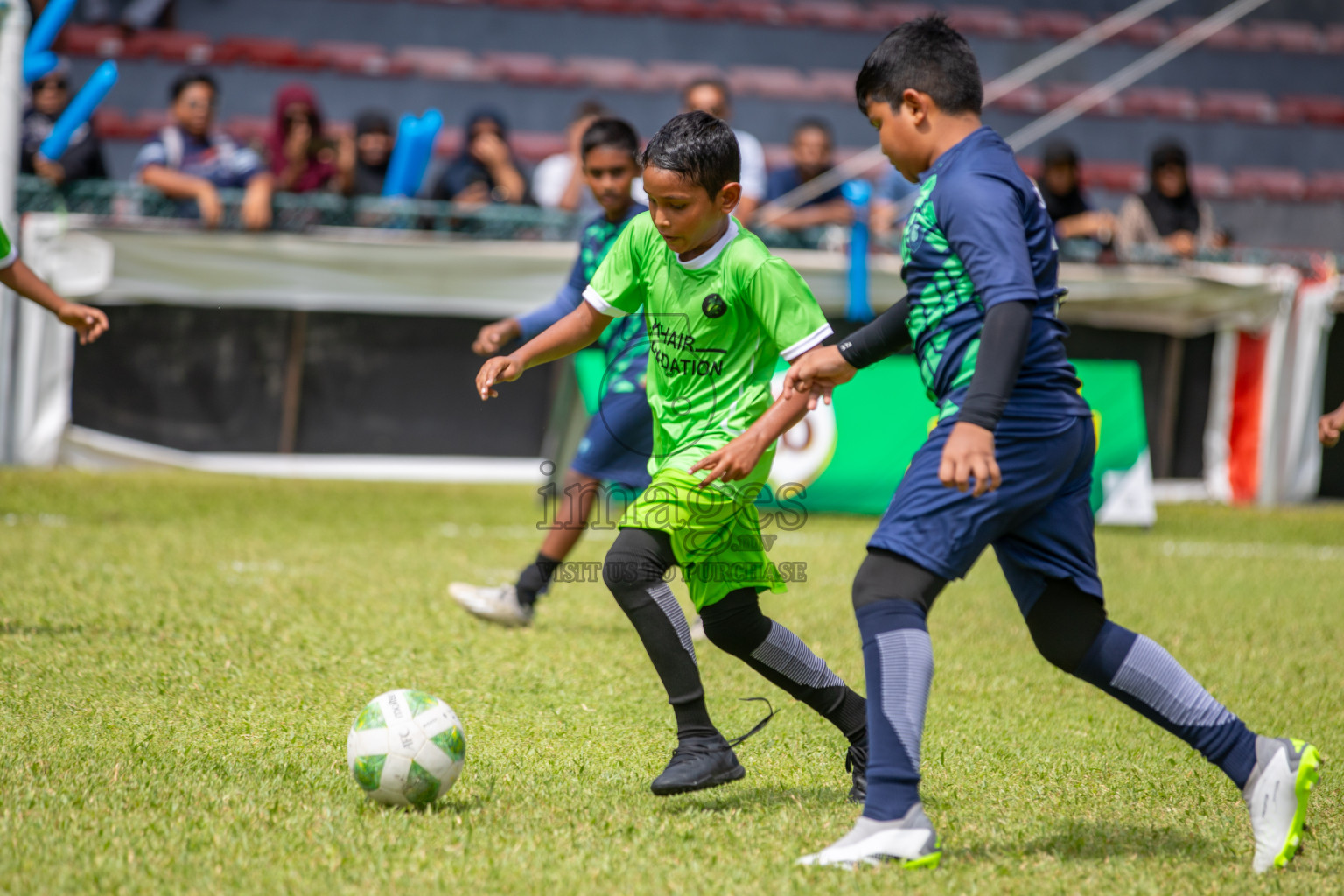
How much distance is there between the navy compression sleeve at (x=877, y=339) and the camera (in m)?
2.93

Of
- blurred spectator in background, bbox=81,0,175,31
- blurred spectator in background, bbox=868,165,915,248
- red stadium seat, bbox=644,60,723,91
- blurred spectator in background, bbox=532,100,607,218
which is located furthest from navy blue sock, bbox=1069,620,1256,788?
blurred spectator in background, bbox=81,0,175,31

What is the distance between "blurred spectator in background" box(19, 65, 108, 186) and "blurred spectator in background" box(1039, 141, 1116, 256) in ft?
23.3

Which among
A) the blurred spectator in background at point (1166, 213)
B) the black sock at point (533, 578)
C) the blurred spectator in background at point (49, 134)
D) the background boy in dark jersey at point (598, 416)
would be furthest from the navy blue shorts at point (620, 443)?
the blurred spectator in background at point (1166, 213)

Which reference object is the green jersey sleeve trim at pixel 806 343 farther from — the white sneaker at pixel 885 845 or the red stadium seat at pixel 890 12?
the red stadium seat at pixel 890 12

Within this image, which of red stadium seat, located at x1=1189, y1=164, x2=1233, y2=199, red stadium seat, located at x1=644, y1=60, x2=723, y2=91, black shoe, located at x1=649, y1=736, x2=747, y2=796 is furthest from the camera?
red stadium seat, located at x1=1189, y1=164, x2=1233, y2=199

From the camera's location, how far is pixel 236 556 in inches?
250

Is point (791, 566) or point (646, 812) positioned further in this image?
point (791, 566)

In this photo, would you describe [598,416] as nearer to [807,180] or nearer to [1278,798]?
[1278,798]

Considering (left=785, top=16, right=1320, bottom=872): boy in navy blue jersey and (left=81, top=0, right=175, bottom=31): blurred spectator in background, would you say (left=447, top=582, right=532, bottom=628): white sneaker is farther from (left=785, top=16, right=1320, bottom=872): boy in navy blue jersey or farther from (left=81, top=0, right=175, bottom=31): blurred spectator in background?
(left=81, top=0, right=175, bottom=31): blurred spectator in background

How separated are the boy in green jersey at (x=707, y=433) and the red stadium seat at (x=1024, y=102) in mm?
12720

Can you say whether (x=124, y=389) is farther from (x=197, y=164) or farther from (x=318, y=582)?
(x=318, y=582)

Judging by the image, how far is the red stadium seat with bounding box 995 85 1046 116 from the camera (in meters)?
15.0

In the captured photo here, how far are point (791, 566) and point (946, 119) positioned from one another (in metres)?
4.08

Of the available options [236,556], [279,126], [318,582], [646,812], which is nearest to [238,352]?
[279,126]
